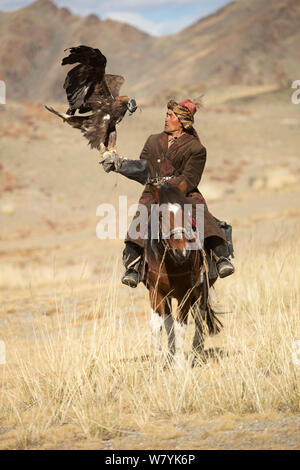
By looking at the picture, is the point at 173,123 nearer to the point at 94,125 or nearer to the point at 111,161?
the point at 94,125

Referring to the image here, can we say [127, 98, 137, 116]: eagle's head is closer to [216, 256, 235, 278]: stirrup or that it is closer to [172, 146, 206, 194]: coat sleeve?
[172, 146, 206, 194]: coat sleeve

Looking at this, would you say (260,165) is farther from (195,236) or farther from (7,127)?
(195,236)

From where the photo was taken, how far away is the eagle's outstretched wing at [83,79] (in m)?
5.72

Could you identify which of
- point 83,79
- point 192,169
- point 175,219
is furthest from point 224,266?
point 83,79

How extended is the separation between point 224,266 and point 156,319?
79cm

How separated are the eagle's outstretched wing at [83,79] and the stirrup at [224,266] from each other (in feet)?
6.19

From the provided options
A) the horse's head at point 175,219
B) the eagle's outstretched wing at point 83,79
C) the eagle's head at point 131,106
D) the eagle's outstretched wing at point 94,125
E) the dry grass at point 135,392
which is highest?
the eagle's outstretched wing at point 83,79

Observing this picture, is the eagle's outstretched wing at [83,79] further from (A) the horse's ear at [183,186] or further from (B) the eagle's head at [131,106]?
(A) the horse's ear at [183,186]

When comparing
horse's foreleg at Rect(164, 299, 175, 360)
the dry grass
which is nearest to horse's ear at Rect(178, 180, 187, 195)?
horse's foreleg at Rect(164, 299, 175, 360)

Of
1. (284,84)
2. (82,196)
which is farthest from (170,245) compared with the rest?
(284,84)

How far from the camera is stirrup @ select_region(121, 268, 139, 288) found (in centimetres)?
639

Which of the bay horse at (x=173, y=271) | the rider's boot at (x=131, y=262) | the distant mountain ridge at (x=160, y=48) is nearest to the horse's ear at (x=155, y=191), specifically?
the bay horse at (x=173, y=271)

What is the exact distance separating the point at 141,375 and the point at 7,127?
32977 mm

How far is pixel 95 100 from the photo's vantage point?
5.81 metres
